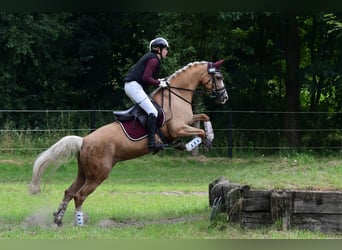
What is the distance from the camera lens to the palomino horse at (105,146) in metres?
8.27

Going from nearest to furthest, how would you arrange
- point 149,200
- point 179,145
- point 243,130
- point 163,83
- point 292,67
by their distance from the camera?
1. point 163,83
2. point 179,145
3. point 149,200
4. point 243,130
5. point 292,67

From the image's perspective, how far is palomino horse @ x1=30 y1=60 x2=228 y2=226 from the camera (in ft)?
27.1

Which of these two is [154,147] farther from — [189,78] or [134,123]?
[189,78]

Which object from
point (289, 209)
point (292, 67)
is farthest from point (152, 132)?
point (292, 67)

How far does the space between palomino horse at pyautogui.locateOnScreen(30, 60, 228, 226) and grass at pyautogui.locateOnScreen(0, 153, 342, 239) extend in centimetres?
35

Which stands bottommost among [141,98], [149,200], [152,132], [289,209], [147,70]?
[149,200]

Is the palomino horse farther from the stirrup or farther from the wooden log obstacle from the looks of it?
the wooden log obstacle

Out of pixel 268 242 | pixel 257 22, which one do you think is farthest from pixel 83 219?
pixel 257 22

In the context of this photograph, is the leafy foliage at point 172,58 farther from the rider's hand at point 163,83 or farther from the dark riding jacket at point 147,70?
the dark riding jacket at point 147,70

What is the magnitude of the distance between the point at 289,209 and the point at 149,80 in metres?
2.99

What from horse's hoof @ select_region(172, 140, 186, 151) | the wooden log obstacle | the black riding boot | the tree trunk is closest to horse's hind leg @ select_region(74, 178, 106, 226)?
the black riding boot

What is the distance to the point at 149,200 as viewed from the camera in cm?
1134

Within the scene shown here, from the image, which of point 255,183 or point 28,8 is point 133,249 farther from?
point 255,183

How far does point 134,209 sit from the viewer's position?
9.90m
